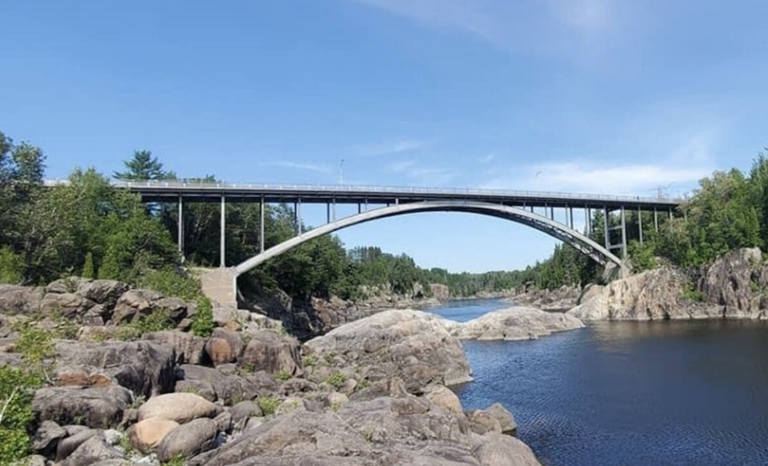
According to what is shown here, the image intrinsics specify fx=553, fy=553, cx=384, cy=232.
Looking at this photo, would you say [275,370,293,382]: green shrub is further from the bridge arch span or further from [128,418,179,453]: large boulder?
the bridge arch span

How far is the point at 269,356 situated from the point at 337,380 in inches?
110

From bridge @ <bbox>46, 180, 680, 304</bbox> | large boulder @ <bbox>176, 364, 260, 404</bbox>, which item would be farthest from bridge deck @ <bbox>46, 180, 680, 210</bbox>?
large boulder @ <bbox>176, 364, 260, 404</bbox>

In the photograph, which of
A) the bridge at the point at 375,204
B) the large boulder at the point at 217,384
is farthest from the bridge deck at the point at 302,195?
the large boulder at the point at 217,384

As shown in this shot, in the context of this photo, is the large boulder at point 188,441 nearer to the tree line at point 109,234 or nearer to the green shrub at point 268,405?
the green shrub at point 268,405

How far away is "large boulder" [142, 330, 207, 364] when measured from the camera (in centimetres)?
1934

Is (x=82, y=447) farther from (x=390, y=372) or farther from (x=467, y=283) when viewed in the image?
(x=467, y=283)

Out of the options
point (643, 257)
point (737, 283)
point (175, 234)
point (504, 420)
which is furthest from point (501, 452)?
point (643, 257)

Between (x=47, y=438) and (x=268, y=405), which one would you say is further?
(x=268, y=405)

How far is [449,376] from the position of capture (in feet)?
82.8

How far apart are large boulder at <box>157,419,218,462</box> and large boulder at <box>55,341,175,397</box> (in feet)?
12.2

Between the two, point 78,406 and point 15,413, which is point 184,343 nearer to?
point 78,406

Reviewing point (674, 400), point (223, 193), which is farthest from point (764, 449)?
point (223, 193)

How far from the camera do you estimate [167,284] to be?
28797mm

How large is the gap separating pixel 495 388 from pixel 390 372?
4.53 metres
